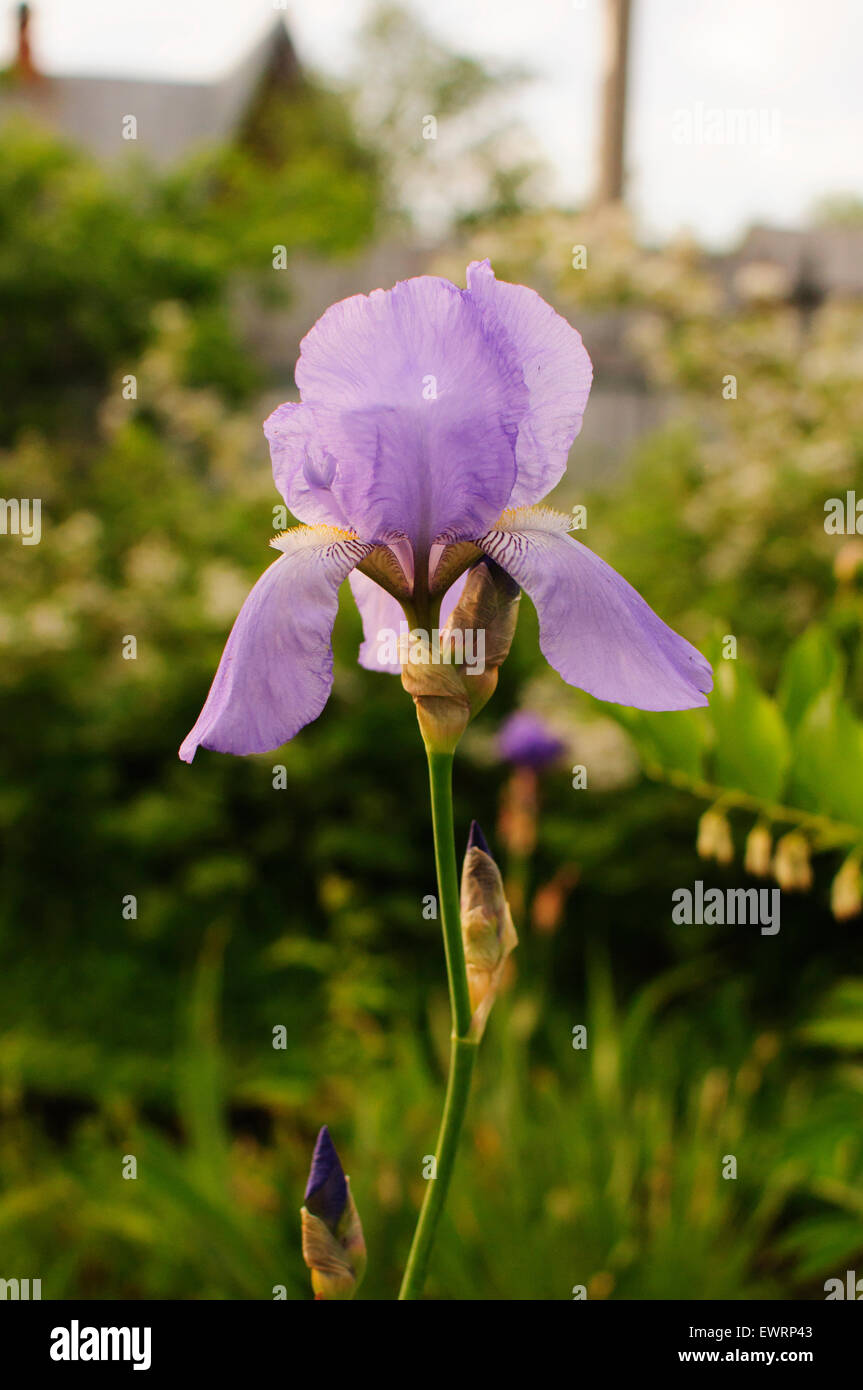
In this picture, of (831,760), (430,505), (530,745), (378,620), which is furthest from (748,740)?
(530,745)

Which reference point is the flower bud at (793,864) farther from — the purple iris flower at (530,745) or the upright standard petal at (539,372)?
the purple iris flower at (530,745)

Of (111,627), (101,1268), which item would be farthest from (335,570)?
(111,627)

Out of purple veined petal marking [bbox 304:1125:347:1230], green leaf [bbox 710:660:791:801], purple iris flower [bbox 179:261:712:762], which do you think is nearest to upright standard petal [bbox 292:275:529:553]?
purple iris flower [bbox 179:261:712:762]

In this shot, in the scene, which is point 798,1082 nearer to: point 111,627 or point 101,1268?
point 101,1268

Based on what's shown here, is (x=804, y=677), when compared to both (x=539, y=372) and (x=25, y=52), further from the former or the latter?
(x=25, y=52)

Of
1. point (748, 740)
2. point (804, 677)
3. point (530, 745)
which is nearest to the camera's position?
point (748, 740)

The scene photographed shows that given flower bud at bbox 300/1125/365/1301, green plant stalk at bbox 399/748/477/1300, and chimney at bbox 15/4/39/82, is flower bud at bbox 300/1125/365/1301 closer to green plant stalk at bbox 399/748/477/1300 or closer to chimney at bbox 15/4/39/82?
green plant stalk at bbox 399/748/477/1300
